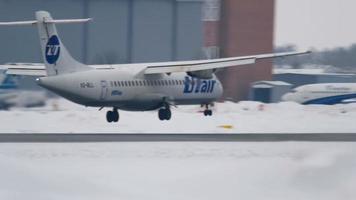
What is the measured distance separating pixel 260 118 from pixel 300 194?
2450cm

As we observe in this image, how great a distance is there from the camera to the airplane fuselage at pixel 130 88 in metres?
35.2

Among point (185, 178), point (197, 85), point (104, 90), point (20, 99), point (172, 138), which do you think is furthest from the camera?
point (20, 99)

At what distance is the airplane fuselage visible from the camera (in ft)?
115

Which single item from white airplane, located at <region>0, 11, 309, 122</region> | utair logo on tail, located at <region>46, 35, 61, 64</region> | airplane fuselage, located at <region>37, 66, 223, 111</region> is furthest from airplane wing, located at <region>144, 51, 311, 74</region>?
utair logo on tail, located at <region>46, 35, 61, 64</region>

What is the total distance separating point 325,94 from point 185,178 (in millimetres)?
49409

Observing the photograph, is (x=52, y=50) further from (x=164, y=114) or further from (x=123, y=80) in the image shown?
(x=164, y=114)

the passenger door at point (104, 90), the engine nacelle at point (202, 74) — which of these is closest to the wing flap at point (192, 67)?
the engine nacelle at point (202, 74)

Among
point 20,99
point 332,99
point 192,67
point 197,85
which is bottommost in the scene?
point 332,99

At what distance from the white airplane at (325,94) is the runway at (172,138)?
34.3 m

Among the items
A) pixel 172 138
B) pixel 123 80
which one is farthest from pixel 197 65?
pixel 172 138

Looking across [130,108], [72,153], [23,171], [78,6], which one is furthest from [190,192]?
[78,6]

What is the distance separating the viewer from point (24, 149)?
2134cm

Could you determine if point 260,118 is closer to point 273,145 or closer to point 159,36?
point 273,145

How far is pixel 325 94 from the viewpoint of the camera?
63156 mm
